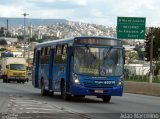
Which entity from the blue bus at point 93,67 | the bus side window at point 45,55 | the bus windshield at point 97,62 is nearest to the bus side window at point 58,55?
the blue bus at point 93,67

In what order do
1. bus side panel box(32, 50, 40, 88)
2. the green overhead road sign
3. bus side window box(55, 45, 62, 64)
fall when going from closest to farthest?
bus side window box(55, 45, 62, 64)
bus side panel box(32, 50, 40, 88)
the green overhead road sign

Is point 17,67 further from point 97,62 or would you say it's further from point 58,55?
point 97,62

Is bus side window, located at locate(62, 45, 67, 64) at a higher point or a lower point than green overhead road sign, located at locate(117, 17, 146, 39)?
lower

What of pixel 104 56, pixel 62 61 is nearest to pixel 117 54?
pixel 104 56

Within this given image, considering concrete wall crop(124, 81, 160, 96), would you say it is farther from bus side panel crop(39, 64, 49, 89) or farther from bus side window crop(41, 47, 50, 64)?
bus side window crop(41, 47, 50, 64)

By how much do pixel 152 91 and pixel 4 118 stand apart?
21.6 meters

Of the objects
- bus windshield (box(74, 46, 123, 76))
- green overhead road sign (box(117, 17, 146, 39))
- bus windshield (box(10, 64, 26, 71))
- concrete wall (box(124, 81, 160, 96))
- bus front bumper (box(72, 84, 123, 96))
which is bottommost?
concrete wall (box(124, 81, 160, 96))

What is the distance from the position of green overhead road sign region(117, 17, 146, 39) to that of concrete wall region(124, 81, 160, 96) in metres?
7.40

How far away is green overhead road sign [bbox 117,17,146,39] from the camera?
153ft

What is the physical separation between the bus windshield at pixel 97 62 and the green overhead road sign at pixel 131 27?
74.6 feet

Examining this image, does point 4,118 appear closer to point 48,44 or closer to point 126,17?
point 48,44

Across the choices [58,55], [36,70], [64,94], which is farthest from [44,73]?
[64,94]

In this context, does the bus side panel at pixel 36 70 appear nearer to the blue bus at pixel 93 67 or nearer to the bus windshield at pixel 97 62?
the blue bus at pixel 93 67

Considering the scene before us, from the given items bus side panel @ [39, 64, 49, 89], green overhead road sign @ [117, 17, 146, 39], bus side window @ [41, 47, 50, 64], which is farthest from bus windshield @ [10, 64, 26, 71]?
bus side window @ [41, 47, 50, 64]
